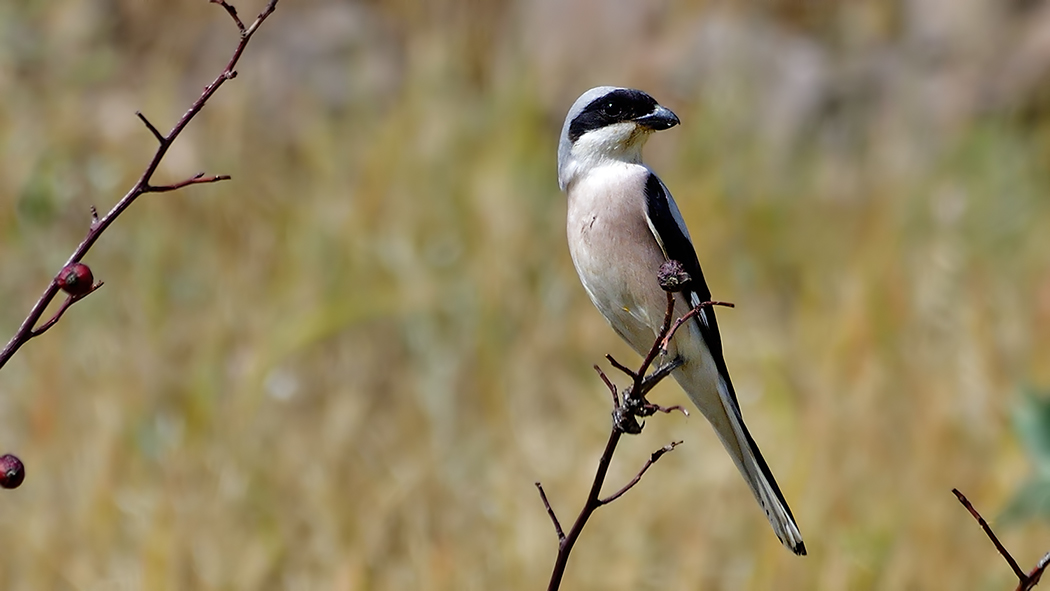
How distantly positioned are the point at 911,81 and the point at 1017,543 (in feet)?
9.62

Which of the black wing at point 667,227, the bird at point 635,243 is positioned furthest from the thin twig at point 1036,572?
the black wing at point 667,227

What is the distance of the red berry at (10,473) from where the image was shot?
1.24m

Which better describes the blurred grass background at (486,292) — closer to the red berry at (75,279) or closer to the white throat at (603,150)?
the white throat at (603,150)

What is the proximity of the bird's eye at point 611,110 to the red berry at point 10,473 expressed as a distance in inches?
44.2

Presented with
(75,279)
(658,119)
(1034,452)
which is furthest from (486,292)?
(75,279)

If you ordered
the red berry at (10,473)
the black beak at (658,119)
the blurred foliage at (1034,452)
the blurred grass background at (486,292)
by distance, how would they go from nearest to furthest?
1. the red berry at (10,473)
2. the black beak at (658,119)
3. the blurred foliage at (1034,452)
4. the blurred grass background at (486,292)

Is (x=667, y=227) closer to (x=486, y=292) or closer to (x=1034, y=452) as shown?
(x=1034, y=452)

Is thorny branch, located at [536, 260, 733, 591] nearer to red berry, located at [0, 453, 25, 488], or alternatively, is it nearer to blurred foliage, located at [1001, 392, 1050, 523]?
red berry, located at [0, 453, 25, 488]

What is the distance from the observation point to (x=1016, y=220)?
5316 mm

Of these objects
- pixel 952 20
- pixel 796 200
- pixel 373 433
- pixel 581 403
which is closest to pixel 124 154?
pixel 373 433

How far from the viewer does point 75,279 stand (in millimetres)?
1285

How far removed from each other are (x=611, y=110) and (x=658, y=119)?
0.11 m

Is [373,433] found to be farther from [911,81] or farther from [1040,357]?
[911,81]

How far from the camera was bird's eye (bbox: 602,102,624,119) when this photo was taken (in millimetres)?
2039
